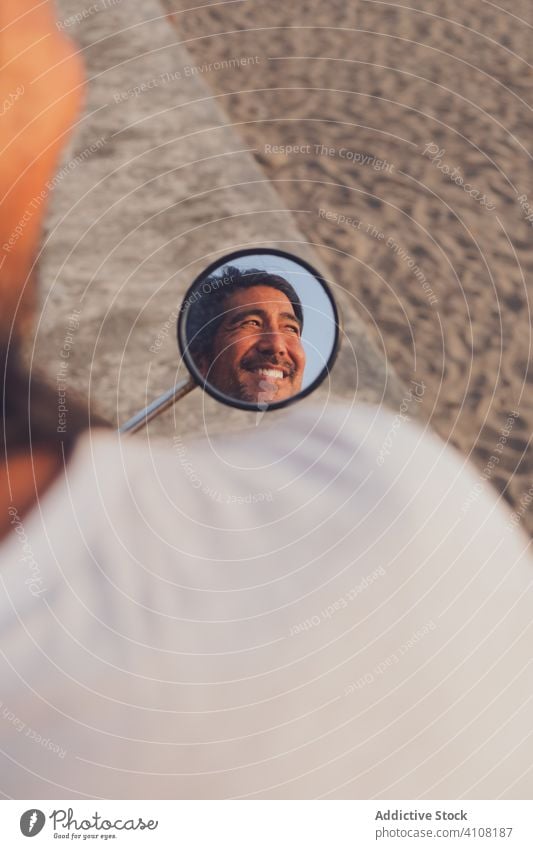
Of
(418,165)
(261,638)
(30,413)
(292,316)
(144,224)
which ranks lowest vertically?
(261,638)

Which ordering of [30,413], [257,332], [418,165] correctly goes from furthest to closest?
[418,165]
[30,413]
[257,332]

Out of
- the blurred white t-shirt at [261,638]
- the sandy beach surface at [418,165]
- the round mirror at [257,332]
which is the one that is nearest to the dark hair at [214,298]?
the round mirror at [257,332]

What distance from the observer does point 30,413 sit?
0.77 m

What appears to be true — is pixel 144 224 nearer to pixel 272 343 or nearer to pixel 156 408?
pixel 156 408

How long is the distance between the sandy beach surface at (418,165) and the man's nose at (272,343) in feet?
0.84

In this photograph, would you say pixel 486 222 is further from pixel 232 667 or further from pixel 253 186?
pixel 232 667

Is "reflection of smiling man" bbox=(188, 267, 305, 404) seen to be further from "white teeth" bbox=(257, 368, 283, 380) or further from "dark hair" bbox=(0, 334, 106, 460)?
"dark hair" bbox=(0, 334, 106, 460)

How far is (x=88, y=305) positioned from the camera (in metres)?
0.88

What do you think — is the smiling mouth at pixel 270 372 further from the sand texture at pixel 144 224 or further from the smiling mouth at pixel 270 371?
the sand texture at pixel 144 224

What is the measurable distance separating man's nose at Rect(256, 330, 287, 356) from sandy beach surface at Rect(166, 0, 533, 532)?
26 centimetres

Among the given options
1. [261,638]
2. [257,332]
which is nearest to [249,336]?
[257,332]

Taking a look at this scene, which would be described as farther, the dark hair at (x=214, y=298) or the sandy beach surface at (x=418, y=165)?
the sandy beach surface at (x=418, y=165)

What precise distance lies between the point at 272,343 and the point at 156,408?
9.8 inches

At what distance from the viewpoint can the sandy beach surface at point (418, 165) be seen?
0.81 metres
